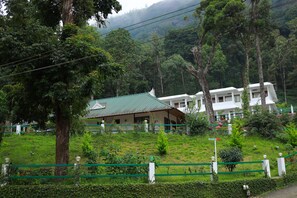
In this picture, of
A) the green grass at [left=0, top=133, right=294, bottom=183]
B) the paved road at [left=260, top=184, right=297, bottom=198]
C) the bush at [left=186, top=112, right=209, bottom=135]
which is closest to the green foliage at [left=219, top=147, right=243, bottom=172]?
the green grass at [left=0, top=133, right=294, bottom=183]

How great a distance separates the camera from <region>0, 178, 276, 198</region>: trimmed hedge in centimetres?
1036

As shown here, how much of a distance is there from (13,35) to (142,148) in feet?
34.4

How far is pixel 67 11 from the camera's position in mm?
14039

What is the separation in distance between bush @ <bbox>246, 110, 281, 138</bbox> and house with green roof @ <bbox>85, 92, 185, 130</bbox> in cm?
679

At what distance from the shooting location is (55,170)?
11.8m

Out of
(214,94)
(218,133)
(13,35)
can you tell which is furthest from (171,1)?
(13,35)

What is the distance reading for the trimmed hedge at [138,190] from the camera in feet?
34.0

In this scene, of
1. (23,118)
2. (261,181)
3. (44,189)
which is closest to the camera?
(44,189)

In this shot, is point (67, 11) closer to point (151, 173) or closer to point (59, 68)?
Result: point (59, 68)

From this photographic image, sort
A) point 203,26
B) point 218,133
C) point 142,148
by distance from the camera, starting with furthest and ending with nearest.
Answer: point 203,26 → point 218,133 → point 142,148

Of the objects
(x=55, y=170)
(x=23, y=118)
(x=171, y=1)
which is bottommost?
(x=55, y=170)

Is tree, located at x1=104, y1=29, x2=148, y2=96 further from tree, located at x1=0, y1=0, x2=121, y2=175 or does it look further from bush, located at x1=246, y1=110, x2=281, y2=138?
tree, located at x1=0, y1=0, x2=121, y2=175

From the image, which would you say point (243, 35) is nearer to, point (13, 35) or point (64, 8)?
point (64, 8)

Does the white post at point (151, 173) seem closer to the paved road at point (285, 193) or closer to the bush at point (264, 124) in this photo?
the paved road at point (285, 193)
